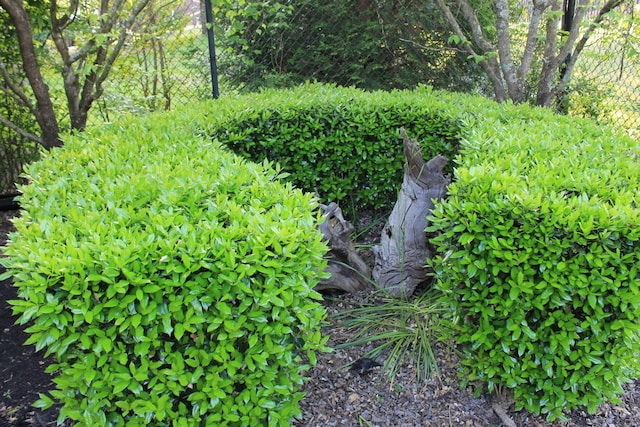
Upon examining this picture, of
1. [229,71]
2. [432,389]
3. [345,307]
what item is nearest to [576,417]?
[432,389]

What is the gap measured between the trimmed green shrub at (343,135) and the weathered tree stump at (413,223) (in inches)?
24.7

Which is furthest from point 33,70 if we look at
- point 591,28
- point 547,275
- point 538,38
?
point 591,28

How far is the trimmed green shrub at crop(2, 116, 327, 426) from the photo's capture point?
180 centimetres

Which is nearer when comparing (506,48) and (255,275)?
(255,275)

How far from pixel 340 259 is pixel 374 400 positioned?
44.1 inches

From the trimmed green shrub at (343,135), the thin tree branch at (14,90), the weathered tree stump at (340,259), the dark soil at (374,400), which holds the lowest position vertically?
the dark soil at (374,400)

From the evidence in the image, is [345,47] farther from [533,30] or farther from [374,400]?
[374,400]

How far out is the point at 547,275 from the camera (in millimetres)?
2221

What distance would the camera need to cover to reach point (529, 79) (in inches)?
261

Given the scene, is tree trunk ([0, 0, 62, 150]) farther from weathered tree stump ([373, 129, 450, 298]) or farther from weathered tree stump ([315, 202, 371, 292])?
weathered tree stump ([373, 129, 450, 298])

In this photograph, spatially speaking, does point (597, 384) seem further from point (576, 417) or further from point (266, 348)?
point (266, 348)

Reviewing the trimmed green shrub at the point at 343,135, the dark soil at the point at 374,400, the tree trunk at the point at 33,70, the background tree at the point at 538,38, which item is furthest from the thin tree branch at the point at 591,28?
the tree trunk at the point at 33,70

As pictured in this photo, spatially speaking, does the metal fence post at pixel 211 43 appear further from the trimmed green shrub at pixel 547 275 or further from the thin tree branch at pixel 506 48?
the trimmed green shrub at pixel 547 275

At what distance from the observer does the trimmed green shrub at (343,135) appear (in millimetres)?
4164
